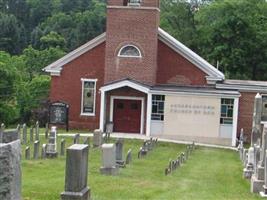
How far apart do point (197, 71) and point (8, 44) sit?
64.1 metres

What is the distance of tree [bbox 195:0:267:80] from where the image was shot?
175 ft

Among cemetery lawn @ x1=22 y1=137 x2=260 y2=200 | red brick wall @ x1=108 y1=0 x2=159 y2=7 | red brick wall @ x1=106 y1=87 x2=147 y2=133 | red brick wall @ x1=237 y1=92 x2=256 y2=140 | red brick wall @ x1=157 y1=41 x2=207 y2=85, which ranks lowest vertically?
cemetery lawn @ x1=22 y1=137 x2=260 y2=200

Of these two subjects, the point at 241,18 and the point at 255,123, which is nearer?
the point at 255,123

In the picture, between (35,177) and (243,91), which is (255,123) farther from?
(35,177)

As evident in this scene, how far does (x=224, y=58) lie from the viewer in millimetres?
53969

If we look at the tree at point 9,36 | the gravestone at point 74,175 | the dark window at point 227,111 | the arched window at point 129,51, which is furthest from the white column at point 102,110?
the tree at point 9,36

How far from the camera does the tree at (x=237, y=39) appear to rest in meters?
53.5

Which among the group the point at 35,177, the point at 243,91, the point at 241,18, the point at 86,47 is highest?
the point at 241,18

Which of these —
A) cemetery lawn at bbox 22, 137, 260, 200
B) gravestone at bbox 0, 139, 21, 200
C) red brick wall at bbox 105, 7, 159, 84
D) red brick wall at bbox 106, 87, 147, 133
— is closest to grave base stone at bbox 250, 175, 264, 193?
cemetery lawn at bbox 22, 137, 260, 200

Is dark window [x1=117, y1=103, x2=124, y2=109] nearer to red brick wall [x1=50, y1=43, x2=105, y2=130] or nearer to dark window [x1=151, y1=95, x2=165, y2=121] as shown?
red brick wall [x1=50, y1=43, x2=105, y2=130]

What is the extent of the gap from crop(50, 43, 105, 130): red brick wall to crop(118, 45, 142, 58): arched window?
6.78 ft

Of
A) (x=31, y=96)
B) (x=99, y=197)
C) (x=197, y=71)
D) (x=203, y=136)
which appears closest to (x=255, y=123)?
(x=203, y=136)

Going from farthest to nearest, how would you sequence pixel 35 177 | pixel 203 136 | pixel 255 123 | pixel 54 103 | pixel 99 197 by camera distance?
pixel 54 103 → pixel 203 136 → pixel 255 123 → pixel 35 177 → pixel 99 197

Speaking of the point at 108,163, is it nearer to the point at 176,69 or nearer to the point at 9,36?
the point at 176,69
